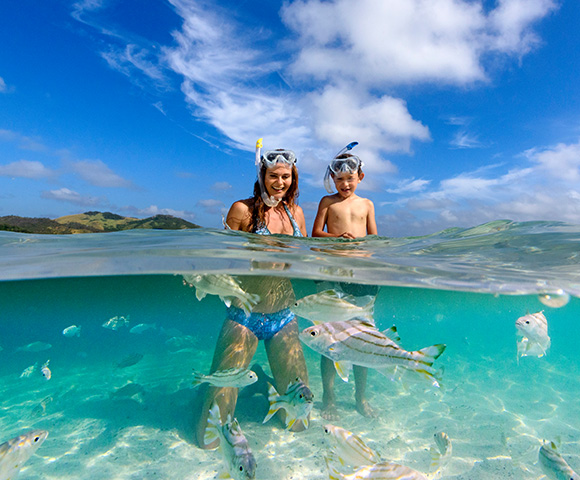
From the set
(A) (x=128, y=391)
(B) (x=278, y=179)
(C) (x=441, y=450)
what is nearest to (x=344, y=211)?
(B) (x=278, y=179)

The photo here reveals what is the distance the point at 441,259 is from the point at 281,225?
14.2 ft

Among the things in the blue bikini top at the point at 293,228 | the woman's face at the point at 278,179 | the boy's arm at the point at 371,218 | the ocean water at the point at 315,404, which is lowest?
the ocean water at the point at 315,404

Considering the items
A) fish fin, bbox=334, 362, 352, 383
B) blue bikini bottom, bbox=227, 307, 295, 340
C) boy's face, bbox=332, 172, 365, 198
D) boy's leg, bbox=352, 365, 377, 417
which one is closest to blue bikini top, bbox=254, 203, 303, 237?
boy's face, bbox=332, 172, 365, 198

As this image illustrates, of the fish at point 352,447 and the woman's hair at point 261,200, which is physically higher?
the woman's hair at point 261,200

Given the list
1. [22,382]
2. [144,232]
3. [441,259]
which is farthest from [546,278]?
[22,382]

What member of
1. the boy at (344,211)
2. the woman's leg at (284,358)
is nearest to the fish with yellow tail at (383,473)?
the woman's leg at (284,358)

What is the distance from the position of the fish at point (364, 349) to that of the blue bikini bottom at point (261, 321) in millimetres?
3012

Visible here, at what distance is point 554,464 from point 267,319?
450cm

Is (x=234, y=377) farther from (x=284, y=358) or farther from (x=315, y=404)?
(x=315, y=404)

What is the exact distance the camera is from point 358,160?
25.9 feet

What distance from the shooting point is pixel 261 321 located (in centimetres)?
627

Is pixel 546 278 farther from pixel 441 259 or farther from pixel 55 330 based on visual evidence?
pixel 55 330

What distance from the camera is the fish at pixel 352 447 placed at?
11.4ft

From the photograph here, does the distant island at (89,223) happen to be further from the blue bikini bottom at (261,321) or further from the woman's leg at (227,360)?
the woman's leg at (227,360)
